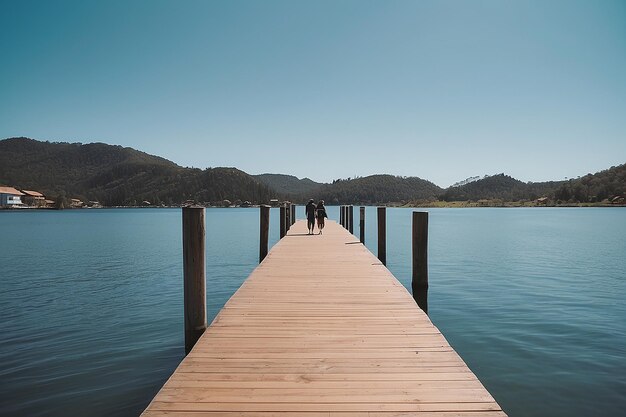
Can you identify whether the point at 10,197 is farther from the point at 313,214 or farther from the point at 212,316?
the point at 212,316

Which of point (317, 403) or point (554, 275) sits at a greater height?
point (317, 403)

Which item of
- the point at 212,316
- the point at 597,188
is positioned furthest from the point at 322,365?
the point at 597,188

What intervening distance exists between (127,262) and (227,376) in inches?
927

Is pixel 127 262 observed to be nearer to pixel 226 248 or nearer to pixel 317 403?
pixel 226 248

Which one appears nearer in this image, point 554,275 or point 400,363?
point 400,363

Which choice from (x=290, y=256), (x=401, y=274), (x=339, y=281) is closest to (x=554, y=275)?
(x=401, y=274)

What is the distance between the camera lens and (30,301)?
14.8 m

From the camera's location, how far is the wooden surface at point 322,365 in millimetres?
3740

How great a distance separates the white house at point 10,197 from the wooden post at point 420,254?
19274 centimetres

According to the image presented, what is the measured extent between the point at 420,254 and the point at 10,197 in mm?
195582

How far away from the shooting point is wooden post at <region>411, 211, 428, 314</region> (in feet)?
38.2

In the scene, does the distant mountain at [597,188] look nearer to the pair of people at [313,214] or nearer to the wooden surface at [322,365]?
the pair of people at [313,214]

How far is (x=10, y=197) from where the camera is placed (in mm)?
166375

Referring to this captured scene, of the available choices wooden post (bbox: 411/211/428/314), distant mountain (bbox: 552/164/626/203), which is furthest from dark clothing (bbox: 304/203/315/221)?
distant mountain (bbox: 552/164/626/203)
